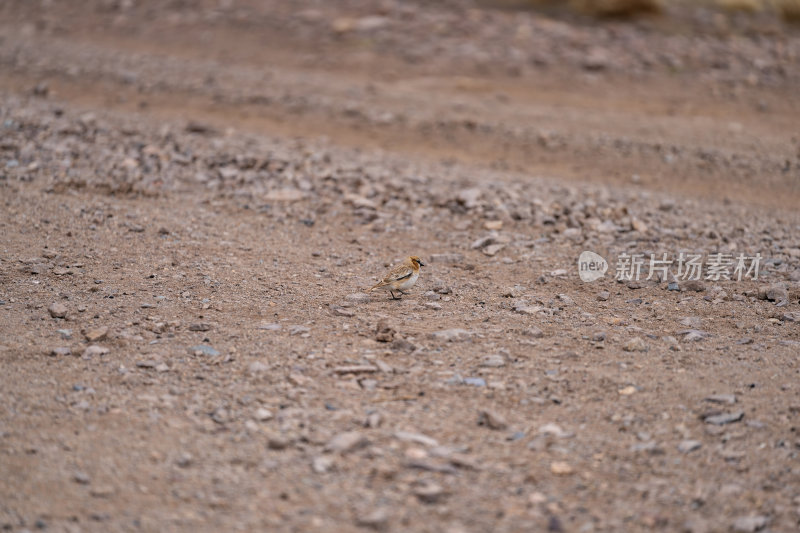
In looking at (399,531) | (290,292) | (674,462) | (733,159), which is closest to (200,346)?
(290,292)

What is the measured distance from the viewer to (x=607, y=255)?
7.85 metres

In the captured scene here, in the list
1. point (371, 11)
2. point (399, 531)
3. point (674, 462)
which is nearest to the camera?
point (399, 531)

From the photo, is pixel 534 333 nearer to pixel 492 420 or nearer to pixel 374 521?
pixel 492 420

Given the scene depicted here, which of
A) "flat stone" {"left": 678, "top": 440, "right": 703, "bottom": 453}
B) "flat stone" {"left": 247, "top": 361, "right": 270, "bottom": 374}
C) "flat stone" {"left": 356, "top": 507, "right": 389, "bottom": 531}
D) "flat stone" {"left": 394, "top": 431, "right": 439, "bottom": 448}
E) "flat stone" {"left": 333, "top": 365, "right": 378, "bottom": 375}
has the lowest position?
"flat stone" {"left": 678, "top": 440, "right": 703, "bottom": 453}

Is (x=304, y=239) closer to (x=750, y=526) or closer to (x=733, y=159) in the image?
(x=750, y=526)

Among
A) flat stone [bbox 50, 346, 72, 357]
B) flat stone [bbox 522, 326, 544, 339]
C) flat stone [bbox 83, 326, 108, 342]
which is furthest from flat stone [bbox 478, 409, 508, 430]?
flat stone [bbox 50, 346, 72, 357]

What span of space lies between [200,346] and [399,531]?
246 centimetres

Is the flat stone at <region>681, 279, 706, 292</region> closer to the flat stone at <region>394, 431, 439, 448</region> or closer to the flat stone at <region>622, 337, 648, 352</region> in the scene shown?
the flat stone at <region>622, 337, 648, 352</region>

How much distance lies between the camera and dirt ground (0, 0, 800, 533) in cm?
463

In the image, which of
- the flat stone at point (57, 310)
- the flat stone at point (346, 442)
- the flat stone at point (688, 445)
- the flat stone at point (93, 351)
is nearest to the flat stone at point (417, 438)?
the flat stone at point (346, 442)

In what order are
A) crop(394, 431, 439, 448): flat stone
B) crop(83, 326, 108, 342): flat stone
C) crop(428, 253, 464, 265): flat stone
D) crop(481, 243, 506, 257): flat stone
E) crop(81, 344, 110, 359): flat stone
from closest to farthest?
1. crop(394, 431, 439, 448): flat stone
2. crop(81, 344, 110, 359): flat stone
3. crop(83, 326, 108, 342): flat stone
4. crop(428, 253, 464, 265): flat stone
5. crop(481, 243, 506, 257): flat stone

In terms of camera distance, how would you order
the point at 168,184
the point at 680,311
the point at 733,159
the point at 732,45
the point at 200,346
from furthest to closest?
the point at 732,45 → the point at 733,159 → the point at 168,184 → the point at 680,311 → the point at 200,346

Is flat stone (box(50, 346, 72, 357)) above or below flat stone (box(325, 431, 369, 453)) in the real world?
above

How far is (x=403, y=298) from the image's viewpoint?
7.00 metres
